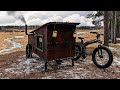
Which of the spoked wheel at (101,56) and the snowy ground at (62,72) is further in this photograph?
the spoked wheel at (101,56)

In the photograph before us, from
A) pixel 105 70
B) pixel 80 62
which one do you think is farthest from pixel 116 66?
pixel 80 62

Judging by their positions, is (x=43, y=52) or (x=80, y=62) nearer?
(x=43, y=52)

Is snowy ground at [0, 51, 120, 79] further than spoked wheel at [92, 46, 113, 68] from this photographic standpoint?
No

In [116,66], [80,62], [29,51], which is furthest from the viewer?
[29,51]

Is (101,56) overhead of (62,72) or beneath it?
overhead

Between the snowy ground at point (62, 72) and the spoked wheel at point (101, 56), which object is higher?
the spoked wheel at point (101, 56)

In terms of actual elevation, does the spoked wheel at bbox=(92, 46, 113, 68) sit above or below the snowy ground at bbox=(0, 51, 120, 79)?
above

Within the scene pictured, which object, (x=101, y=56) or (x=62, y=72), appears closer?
(x=62, y=72)
